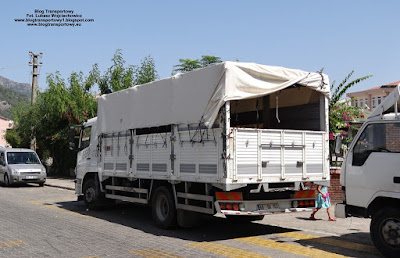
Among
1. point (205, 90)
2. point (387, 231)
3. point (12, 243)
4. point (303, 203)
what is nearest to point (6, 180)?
point (12, 243)

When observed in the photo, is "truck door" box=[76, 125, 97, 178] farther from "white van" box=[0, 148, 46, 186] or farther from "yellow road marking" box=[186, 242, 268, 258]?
"white van" box=[0, 148, 46, 186]

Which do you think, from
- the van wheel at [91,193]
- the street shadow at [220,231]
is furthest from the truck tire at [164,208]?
the van wheel at [91,193]

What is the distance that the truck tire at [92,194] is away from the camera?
12.0 m

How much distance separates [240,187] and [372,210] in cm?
225

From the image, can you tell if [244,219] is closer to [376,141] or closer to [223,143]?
[223,143]

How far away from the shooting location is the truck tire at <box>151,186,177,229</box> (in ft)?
29.7

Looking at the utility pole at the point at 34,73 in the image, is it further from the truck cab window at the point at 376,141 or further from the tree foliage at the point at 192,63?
the truck cab window at the point at 376,141

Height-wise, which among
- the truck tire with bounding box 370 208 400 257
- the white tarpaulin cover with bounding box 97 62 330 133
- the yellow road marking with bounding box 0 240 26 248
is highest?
the white tarpaulin cover with bounding box 97 62 330 133

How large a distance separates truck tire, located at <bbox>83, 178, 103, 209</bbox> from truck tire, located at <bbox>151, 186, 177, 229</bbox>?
2.94 m

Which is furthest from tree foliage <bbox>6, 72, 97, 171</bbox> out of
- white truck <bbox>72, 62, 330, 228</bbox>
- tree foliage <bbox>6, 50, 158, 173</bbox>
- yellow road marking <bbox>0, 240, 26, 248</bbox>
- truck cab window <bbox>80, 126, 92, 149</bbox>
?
yellow road marking <bbox>0, 240, 26, 248</bbox>

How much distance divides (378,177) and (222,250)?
111 inches

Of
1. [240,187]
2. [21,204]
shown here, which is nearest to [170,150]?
[240,187]

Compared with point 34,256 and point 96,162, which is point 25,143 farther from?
point 34,256

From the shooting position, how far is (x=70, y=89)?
2544 cm
